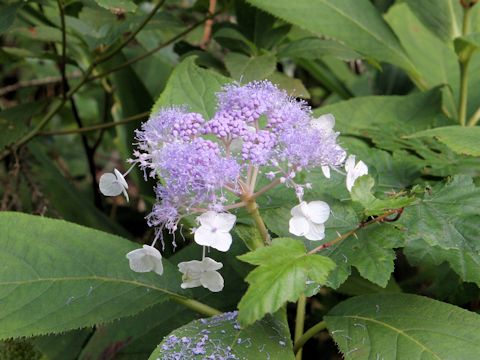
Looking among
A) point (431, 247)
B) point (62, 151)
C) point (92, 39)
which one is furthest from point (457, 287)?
point (62, 151)

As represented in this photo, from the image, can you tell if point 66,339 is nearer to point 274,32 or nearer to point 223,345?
point 223,345

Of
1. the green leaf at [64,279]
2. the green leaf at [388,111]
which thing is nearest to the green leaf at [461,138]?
the green leaf at [388,111]

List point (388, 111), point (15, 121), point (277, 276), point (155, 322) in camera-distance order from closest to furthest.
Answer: point (277, 276) < point (155, 322) < point (388, 111) < point (15, 121)

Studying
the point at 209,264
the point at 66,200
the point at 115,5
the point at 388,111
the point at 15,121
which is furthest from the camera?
the point at 66,200

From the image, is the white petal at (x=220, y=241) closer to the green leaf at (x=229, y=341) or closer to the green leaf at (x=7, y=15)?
the green leaf at (x=229, y=341)

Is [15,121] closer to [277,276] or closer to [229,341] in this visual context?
[229,341]

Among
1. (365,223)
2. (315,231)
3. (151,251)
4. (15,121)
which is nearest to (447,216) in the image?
(365,223)
